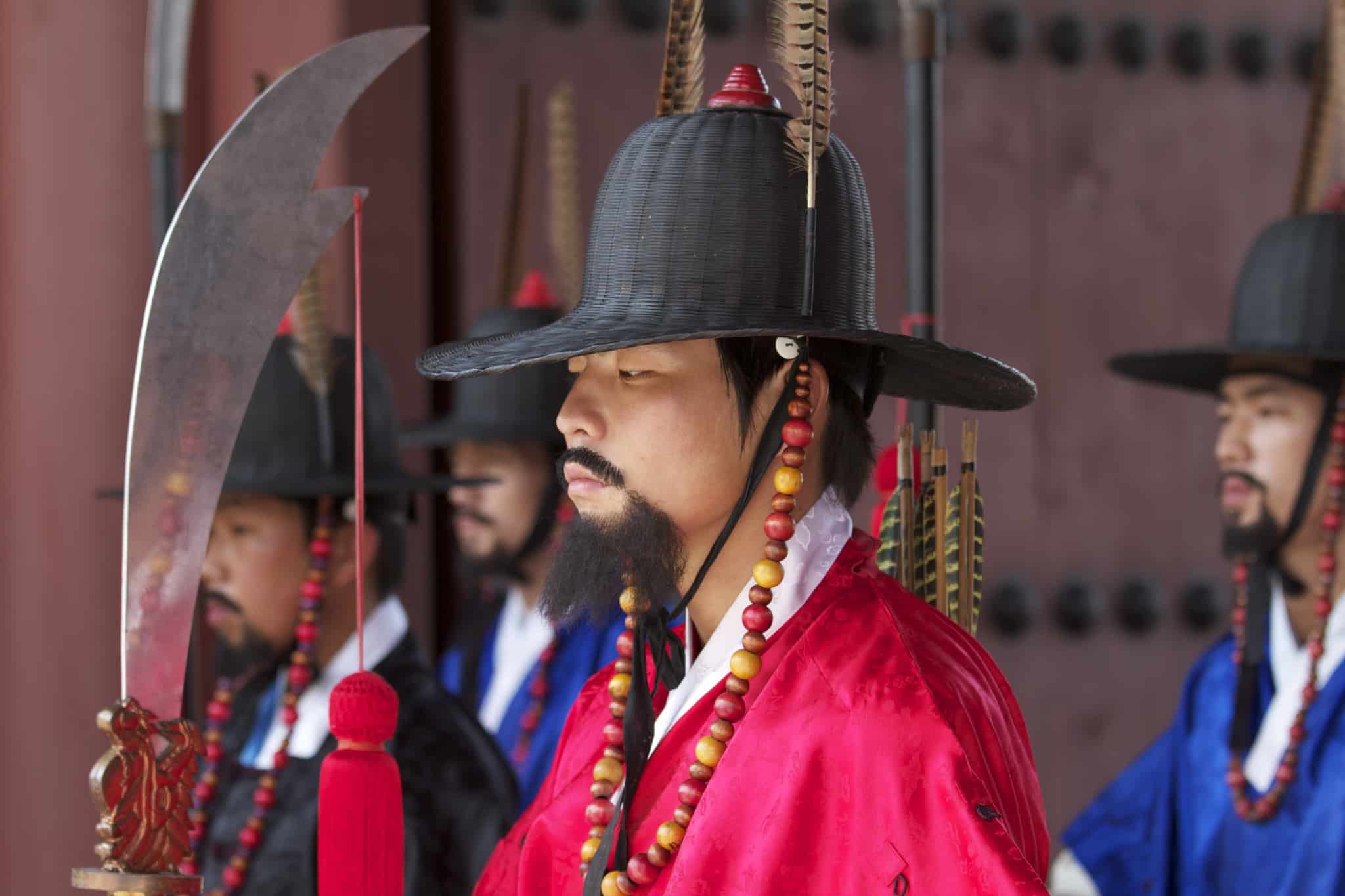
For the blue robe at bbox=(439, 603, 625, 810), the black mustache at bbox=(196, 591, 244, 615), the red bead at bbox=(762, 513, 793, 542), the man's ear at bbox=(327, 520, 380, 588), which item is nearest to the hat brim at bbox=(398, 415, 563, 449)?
the blue robe at bbox=(439, 603, 625, 810)

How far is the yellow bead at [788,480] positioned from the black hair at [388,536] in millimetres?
1191

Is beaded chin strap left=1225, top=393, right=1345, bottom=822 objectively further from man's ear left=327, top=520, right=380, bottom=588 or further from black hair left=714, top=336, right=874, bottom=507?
man's ear left=327, top=520, right=380, bottom=588

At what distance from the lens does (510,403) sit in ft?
10.9

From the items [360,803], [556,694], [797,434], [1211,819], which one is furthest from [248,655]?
[1211,819]

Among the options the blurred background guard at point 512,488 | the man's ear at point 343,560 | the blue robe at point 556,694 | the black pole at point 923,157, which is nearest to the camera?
the black pole at point 923,157

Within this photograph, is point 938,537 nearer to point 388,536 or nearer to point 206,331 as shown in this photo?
point 206,331

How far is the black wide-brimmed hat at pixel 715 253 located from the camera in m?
1.52

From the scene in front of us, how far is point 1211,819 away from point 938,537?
49.2 inches

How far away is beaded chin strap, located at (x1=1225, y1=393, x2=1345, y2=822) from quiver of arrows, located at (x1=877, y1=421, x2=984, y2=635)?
1080 millimetres

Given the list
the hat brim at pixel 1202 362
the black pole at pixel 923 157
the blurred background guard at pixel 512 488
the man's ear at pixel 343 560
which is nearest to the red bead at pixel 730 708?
the black pole at pixel 923 157

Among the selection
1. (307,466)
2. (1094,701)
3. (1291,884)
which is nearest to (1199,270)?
(1094,701)

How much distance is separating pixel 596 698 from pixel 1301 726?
133 cm

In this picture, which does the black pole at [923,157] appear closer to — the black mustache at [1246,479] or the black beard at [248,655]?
the black mustache at [1246,479]

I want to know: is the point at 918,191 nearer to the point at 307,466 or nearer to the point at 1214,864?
the point at 307,466
